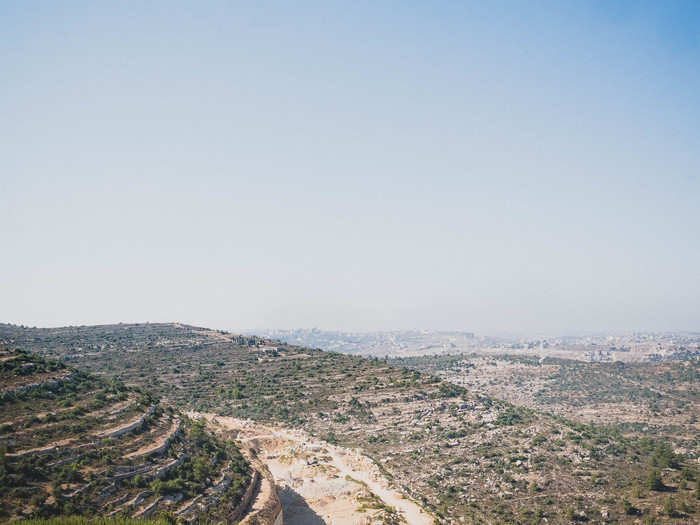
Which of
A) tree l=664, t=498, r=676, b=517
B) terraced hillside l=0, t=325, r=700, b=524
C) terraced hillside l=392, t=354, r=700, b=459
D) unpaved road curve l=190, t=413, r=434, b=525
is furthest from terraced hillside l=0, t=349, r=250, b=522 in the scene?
terraced hillside l=392, t=354, r=700, b=459

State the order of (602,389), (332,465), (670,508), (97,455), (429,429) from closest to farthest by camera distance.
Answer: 1. (97,455)
2. (670,508)
3. (332,465)
4. (429,429)
5. (602,389)

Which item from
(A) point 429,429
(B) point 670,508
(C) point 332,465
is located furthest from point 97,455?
(B) point 670,508

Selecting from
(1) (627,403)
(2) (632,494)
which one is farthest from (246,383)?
(1) (627,403)

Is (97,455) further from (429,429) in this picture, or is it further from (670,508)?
(670,508)

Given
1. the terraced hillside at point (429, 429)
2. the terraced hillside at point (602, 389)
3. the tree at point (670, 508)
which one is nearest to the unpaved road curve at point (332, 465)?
the terraced hillside at point (429, 429)

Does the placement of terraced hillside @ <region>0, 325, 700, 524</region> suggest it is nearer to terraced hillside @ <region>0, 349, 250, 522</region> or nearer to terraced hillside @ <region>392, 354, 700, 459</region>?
terraced hillside @ <region>392, 354, 700, 459</region>

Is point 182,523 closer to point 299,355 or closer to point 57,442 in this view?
point 57,442

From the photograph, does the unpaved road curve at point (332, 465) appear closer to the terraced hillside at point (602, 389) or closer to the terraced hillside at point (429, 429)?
the terraced hillside at point (429, 429)
